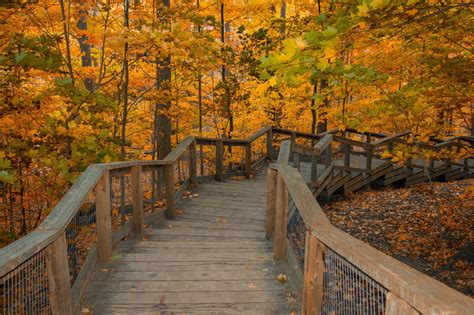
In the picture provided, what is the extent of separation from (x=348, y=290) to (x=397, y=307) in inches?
31.4

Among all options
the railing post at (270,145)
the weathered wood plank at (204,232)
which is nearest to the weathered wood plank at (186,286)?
the weathered wood plank at (204,232)

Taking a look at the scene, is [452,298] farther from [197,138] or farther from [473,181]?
[473,181]

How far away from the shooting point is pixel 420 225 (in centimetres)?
992

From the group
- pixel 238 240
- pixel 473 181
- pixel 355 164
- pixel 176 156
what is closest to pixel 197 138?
pixel 176 156

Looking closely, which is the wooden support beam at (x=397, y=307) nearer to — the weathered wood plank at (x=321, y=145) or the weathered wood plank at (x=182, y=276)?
the weathered wood plank at (x=182, y=276)

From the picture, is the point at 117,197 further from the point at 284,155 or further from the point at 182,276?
the point at 284,155

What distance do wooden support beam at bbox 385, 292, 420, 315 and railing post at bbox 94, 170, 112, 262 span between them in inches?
131

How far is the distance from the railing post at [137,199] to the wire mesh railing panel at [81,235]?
87cm

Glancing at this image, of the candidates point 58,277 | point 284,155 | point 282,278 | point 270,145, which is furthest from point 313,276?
point 270,145

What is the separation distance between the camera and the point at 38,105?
532 cm

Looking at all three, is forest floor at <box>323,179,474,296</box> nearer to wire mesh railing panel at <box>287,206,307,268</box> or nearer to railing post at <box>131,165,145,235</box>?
wire mesh railing panel at <box>287,206,307,268</box>

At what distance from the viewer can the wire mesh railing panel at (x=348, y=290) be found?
1.98 m

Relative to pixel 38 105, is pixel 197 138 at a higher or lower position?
lower

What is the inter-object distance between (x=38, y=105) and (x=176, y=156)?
2444 millimetres
